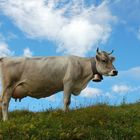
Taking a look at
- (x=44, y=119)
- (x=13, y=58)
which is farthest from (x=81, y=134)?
(x=13, y=58)

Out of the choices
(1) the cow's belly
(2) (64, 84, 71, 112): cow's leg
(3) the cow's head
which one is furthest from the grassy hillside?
(3) the cow's head

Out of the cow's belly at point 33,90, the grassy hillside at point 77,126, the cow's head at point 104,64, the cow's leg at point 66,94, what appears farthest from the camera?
the cow's head at point 104,64

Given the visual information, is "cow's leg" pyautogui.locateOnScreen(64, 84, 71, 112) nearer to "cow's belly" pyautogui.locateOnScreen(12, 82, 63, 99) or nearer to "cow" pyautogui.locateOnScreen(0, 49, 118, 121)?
"cow" pyautogui.locateOnScreen(0, 49, 118, 121)

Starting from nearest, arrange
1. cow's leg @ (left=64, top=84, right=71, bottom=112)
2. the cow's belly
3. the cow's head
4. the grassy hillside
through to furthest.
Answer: the grassy hillside < cow's leg @ (left=64, top=84, right=71, bottom=112) < the cow's belly < the cow's head

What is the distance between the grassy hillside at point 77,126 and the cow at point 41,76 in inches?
39.4

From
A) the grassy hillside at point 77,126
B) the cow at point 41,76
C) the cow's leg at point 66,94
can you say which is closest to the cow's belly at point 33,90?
the cow at point 41,76

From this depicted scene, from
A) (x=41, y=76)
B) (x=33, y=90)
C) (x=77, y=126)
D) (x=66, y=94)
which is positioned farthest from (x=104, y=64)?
(x=77, y=126)

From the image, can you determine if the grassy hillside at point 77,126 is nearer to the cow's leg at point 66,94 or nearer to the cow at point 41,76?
the cow's leg at point 66,94

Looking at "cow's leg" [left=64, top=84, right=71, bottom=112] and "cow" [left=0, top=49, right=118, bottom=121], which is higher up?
"cow" [left=0, top=49, right=118, bottom=121]

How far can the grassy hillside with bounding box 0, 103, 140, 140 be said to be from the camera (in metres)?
15.4

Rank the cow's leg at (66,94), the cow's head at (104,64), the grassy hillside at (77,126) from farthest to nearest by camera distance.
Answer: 1. the cow's head at (104,64)
2. the cow's leg at (66,94)
3. the grassy hillside at (77,126)

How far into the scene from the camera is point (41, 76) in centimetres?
1861

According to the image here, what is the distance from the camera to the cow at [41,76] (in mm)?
18562

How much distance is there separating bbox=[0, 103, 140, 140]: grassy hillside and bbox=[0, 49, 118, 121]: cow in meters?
1.00
